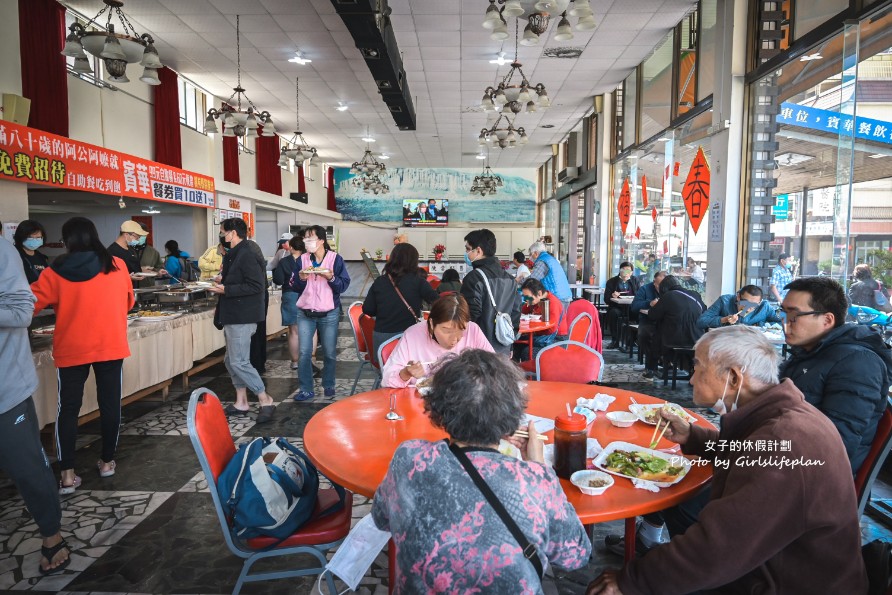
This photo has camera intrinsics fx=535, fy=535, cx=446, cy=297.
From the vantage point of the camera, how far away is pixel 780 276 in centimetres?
523

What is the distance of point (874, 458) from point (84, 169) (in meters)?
7.60

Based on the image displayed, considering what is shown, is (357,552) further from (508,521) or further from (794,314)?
(794,314)

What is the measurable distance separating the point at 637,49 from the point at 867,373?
262 inches

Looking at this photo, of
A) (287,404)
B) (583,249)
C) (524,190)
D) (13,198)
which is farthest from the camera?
(524,190)

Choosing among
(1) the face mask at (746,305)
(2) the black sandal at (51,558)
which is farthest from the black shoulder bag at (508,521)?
(1) the face mask at (746,305)

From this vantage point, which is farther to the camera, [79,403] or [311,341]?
[311,341]

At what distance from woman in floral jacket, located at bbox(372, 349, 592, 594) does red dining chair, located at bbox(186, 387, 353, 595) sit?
72 cm

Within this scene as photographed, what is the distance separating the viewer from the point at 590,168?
11.2 metres

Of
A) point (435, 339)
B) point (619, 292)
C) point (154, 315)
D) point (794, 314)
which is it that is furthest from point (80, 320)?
point (619, 292)

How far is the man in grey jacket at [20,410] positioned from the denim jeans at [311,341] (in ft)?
8.35

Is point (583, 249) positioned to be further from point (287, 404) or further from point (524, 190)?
point (287, 404)

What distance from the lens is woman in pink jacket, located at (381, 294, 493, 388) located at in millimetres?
2717

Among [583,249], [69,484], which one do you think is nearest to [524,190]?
[583,249]

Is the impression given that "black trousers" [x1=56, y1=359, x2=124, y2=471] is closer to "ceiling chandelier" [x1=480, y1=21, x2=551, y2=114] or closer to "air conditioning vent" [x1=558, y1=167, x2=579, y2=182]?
"ceiling chandelier" [x1=480, y1=21, x2=551, y2=114]
